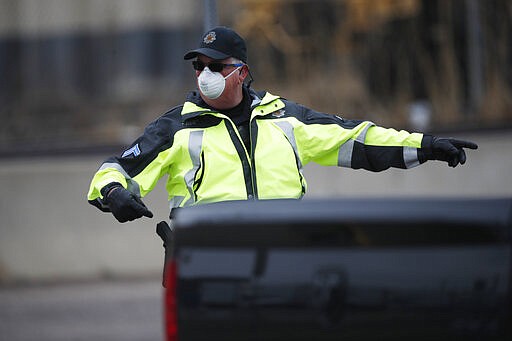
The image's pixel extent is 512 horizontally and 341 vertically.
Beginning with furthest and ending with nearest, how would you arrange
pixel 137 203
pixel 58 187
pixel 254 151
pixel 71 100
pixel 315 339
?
pixel 71 100, pixel 58 187, pixel 254 151, pixel 137 203, pixel 315 339

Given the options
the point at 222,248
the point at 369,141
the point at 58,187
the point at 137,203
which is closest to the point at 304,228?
the point at 222,248

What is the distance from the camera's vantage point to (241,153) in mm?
4574

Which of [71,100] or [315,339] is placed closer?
[315,339]

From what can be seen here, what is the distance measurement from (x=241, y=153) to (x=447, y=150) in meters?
0.85

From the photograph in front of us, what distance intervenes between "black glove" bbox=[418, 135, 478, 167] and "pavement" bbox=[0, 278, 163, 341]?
14.2 ft

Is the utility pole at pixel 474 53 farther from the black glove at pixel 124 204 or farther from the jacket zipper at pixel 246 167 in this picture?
the black glove at pixel 124 204

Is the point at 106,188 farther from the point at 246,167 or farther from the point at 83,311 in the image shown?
the point at 83,311

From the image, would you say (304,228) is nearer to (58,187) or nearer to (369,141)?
(369,141)

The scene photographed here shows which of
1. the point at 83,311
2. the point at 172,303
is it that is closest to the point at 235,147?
the point at 172,303

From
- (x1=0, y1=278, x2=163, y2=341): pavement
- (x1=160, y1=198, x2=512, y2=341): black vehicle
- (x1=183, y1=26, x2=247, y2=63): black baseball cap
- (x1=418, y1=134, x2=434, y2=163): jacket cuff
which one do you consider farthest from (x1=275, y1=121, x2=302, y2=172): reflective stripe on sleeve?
(x1=0, y1=278, x2=163, y2=341): pavement

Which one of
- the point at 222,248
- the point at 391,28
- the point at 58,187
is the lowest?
the point at 58,187

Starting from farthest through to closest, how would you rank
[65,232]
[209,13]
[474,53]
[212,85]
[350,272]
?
[474,53]
[65,232]
[209,13]
[212,85]
[350,272]

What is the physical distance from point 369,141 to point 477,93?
6.46 meters

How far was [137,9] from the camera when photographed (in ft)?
39.0
